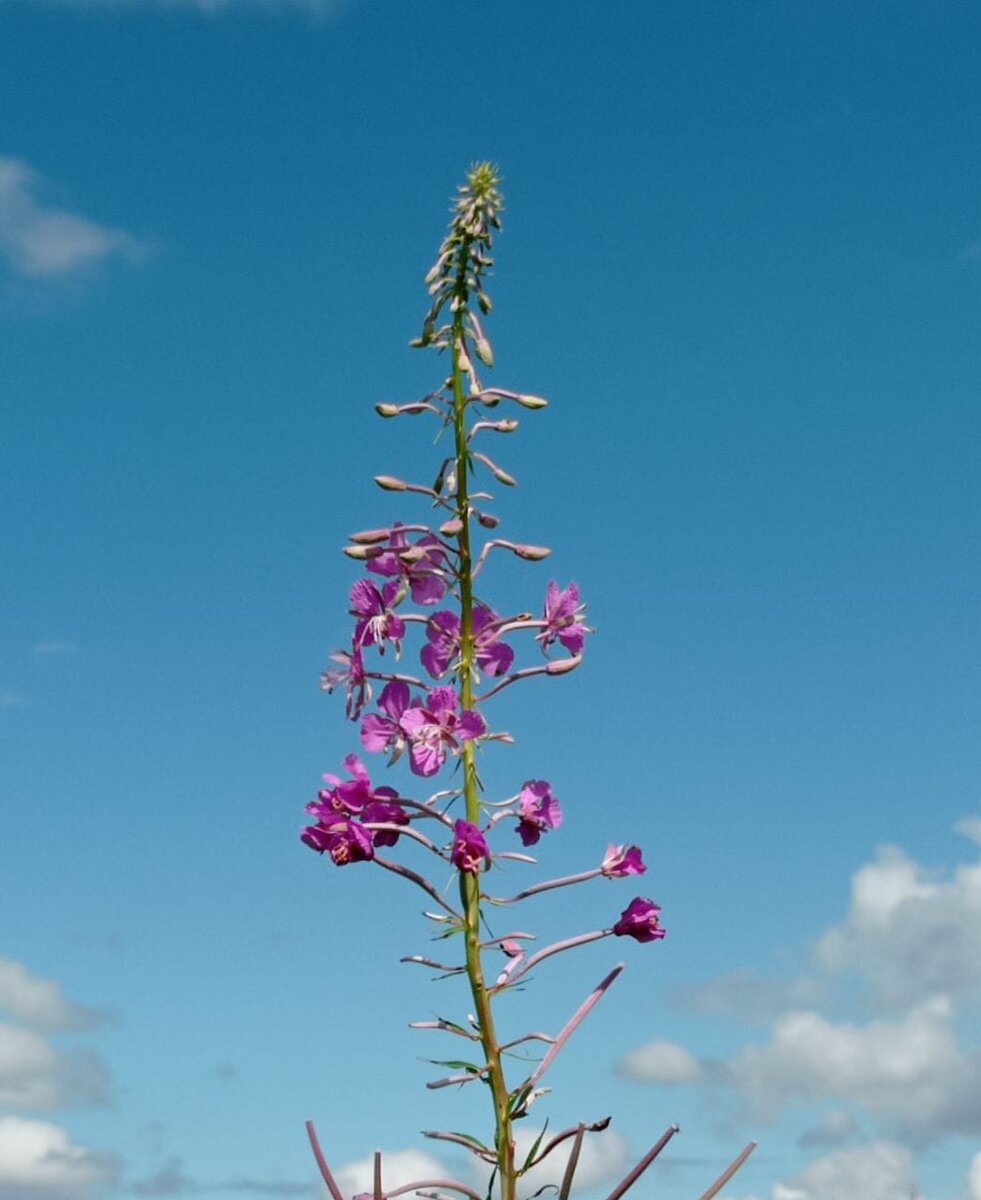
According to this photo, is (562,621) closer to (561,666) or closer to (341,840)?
(561,666)

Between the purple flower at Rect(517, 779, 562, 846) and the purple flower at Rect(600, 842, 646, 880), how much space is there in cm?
46

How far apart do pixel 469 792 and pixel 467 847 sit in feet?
1.13

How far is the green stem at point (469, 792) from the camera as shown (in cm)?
747

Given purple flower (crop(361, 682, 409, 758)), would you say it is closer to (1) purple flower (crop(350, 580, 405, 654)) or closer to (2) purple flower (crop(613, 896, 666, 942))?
(1) purple flower (crop(350, 580, 405, 654))

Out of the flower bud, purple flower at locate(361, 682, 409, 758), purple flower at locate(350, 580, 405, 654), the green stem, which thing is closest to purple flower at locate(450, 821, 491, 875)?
the green stem

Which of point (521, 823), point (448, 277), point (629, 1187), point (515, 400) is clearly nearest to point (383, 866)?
point (521, 823)

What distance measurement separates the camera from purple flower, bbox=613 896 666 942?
8.12 meters

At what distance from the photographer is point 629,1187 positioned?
7.16m

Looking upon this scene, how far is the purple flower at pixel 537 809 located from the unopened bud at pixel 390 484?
1.67m

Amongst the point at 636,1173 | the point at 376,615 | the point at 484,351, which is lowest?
the point at 636,1173

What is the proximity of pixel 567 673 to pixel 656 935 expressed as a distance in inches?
56.7

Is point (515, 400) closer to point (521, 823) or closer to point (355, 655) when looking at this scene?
point (355, 655)

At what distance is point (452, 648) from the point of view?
8.11 m

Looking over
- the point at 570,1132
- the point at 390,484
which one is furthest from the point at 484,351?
the point at 570,1132
